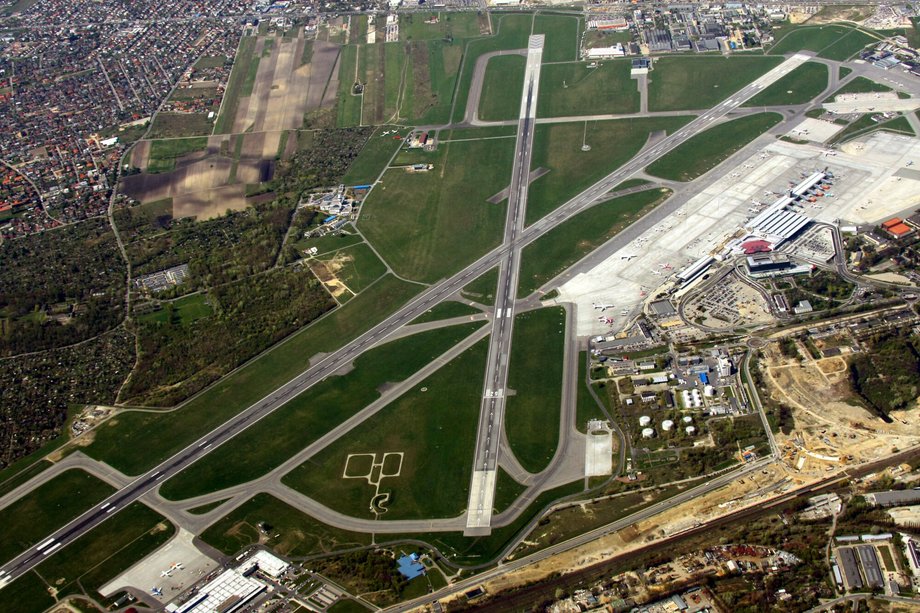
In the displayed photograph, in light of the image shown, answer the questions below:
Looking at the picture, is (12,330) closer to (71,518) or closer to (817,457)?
(71,518)

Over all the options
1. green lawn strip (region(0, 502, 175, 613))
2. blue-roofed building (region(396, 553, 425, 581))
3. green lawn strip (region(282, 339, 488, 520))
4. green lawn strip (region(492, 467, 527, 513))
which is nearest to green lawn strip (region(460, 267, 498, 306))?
green lawn strip (region(282, 339, 488, 520))

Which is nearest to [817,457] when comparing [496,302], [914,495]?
[914,495]

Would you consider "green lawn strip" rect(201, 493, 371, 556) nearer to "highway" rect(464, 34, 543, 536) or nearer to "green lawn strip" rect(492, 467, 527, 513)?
"highway" rect(464, 34, 543, 536)

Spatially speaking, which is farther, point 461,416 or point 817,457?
point 461,416

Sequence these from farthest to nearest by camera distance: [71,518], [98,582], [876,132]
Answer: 1. [876,132]
2. [71,518]
3. [98,582]

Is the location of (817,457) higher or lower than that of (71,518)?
higher

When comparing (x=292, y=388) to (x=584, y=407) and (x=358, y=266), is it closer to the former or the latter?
(x=358, y=266)

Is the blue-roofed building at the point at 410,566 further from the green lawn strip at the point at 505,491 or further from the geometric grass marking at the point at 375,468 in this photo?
the green lawn strip at the point at 505,491
